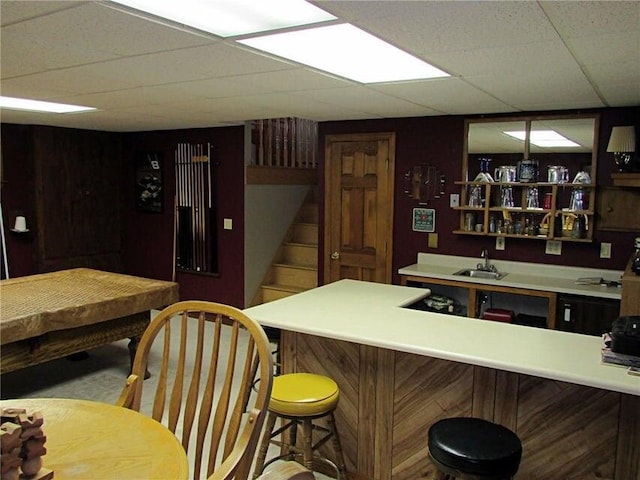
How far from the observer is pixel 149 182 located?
22.2 feet

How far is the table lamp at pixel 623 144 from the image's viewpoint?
155 inches

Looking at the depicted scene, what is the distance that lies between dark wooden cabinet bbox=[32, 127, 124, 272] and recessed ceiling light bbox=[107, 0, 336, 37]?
15.8 feet

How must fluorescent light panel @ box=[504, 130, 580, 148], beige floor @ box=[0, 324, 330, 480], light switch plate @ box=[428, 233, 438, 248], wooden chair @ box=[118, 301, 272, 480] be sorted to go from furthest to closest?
light switch plate @ box=[428, 233, 438, 248], fluorescent light panel @ box=[504, 130, 580, 148], beige floor @ box=[0, 324, 330, 480], wooden chair @ box=[118, 301, 272, 480]

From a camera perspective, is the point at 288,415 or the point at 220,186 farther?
the point at 220,186

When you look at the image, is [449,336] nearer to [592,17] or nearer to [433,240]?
[592,17]

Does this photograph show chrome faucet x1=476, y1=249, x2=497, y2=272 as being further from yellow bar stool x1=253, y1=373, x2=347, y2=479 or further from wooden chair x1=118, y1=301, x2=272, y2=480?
wooden chair x1=118, y1=301, x2=272, y2=480

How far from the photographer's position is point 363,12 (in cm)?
188

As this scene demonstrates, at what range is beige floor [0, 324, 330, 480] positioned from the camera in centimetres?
412

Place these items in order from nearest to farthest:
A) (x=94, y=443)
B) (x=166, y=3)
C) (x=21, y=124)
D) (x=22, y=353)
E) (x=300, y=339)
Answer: (x=94, y=443), (x=166, y=3), (x=300, y=339), (x=22, y=353), (x=21, y=124)

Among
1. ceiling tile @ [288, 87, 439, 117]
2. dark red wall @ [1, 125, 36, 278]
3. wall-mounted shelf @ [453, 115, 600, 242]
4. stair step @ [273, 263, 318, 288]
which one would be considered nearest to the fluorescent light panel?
wall-mounted shelf @ [453, 115, 600, 242]

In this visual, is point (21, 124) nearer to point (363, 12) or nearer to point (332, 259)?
point (332, 259)

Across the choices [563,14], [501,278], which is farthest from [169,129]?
[563,14]

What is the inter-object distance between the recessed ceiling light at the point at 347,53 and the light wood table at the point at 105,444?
1.55m

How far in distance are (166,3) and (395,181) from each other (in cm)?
358
